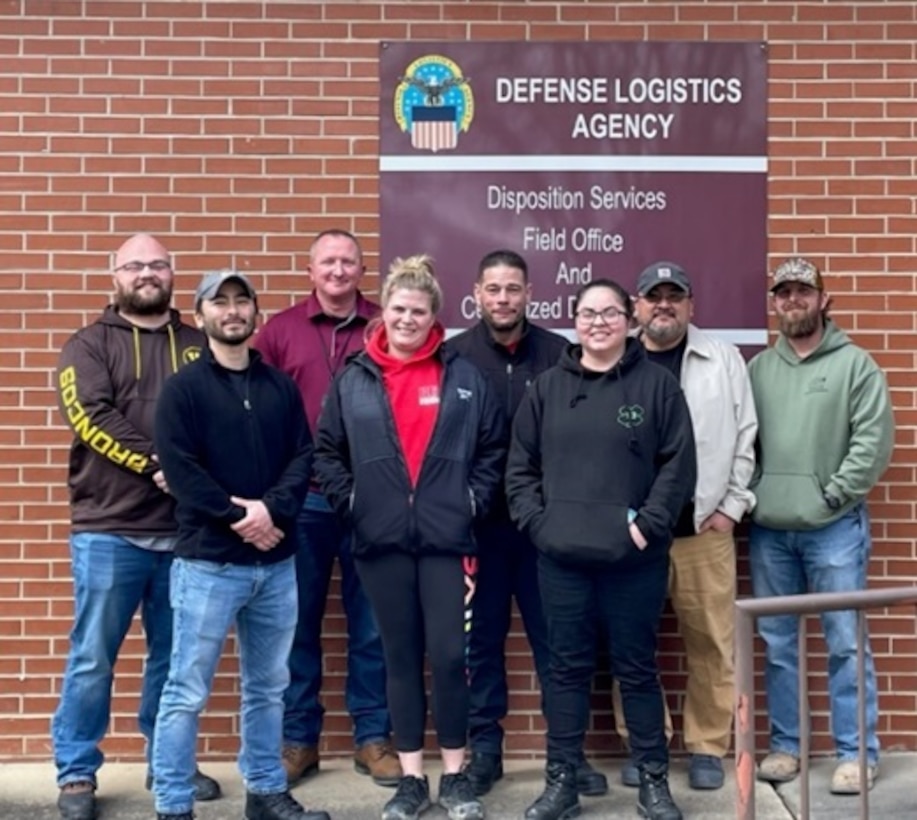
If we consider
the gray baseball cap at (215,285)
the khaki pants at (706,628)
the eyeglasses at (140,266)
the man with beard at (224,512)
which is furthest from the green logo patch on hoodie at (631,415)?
the eyeglasses at (140,266)

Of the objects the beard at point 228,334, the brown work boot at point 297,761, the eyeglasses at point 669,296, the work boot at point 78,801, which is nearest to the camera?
the beard at point 228,334

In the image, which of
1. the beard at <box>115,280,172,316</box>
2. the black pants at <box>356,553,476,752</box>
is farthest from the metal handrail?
the beard at <box>115,280,172,316</box>

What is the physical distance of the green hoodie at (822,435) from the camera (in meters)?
5.62

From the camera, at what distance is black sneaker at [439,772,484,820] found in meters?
5.30

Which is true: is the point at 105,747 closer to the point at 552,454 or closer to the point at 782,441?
the point at 552,454

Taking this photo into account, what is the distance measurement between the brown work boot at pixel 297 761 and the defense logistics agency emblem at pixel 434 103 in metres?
2.60

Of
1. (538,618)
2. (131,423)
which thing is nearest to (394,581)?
(538,618)

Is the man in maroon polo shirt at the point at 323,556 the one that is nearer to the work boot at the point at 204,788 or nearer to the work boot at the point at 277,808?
the work boot at the point at 204,788

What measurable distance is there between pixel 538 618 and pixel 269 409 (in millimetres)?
1431

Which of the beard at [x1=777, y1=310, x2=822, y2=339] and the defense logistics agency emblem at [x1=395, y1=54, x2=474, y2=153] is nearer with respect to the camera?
the beard at [x1=777, y1=310, x2=822, y2=339]

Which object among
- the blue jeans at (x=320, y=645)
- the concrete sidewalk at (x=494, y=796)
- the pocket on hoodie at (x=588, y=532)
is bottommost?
the concrete sidewalk at (x=494, y=796)

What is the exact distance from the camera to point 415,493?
523cm

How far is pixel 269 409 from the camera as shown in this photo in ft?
16.7

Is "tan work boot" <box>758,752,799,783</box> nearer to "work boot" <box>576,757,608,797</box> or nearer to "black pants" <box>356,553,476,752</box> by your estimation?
"work boot" <box>576,757,608,797</box>
